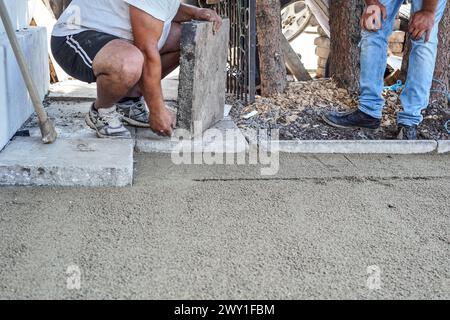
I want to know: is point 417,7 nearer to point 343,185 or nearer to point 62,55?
point 343,185

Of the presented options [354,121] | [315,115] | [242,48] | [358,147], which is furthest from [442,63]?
[242,48]

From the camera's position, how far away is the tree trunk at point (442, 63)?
4.04m

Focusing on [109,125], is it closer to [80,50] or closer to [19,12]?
[80,50]

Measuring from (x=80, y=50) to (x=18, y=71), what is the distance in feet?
1.34

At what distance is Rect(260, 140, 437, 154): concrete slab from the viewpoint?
137 inches

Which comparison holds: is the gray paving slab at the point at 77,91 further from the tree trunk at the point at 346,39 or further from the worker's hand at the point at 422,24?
the worker's hand at the point at 422,24

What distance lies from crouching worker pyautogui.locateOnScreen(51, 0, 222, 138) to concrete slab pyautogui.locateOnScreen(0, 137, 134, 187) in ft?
1.14

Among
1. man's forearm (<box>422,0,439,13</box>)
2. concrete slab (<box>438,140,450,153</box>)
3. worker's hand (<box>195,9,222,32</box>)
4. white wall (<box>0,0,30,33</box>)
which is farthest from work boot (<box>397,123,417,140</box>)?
white wall (<box>0,0,30,33</box>)

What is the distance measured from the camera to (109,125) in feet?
10.5

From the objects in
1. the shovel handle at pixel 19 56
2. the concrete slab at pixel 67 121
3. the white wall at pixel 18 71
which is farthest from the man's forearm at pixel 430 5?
the white wall at pixel 18 71

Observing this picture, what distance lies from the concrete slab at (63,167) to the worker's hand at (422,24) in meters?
1.89

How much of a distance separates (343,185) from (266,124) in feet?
3.58

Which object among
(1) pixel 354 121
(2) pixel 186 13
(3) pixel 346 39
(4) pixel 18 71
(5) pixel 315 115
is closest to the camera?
(4) pixel 18 71
